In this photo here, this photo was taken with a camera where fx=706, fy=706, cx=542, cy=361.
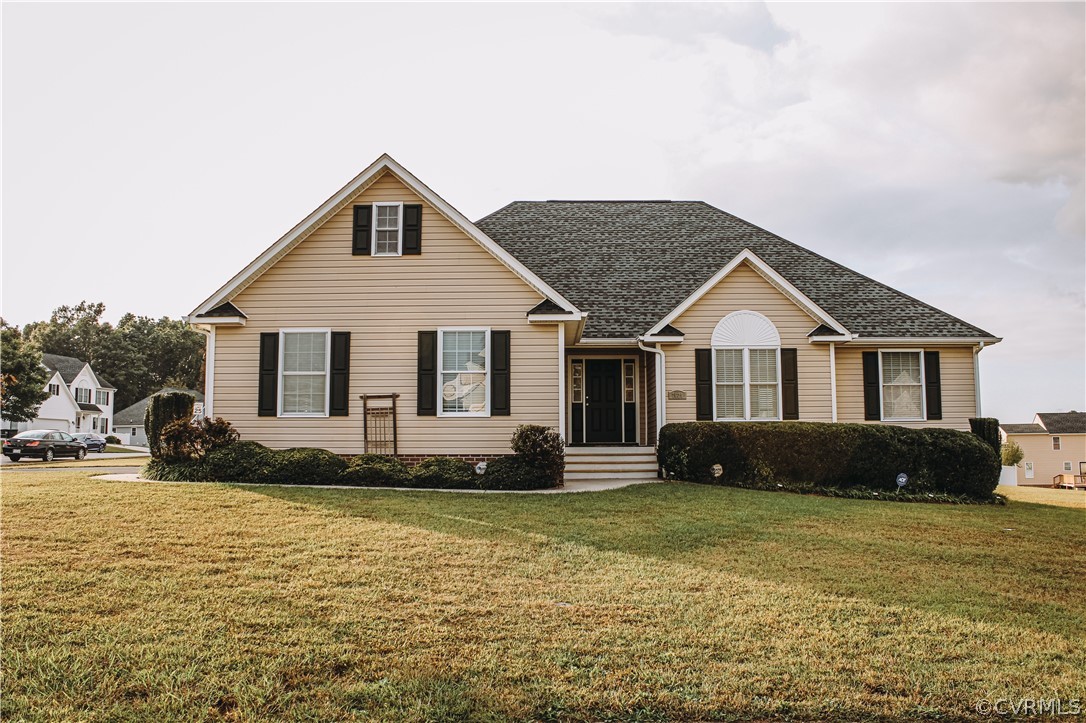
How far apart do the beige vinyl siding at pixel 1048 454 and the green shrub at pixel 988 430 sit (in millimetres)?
47048

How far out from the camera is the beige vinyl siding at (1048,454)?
5544cm

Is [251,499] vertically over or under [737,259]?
under

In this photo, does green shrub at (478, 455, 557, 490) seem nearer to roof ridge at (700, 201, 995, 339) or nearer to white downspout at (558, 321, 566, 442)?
white downspout at (558, 321, 566, 442)

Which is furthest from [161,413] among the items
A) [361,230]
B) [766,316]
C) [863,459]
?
[863,459]

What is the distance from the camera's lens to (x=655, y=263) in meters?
19.9

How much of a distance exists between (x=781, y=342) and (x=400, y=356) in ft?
28.5

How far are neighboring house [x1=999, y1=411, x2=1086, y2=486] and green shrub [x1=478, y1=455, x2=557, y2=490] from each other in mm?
55022

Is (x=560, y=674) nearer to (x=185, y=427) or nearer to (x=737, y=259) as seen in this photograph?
(x=185, y=427)

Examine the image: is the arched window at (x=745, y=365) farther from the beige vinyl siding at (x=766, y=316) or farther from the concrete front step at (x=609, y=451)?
the concrete front step at (x=609, y=451)

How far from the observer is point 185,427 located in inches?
534

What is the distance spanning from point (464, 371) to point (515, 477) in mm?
2665

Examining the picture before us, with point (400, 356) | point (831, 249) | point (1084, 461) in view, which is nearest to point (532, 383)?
point (400, 356)

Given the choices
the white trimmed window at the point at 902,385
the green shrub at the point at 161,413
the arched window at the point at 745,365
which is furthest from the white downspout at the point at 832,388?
the green shrub at the point at 161,413

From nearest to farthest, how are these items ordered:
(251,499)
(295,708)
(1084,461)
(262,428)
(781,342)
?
(295,708) < (251,499) < (262,428) < (781,342) < (1084,461)
